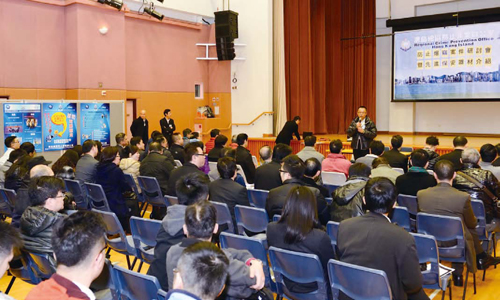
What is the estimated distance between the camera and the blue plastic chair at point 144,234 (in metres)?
3.86

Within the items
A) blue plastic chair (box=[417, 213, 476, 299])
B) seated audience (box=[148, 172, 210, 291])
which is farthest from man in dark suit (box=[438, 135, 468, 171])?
seated audience (box=[148, 172, 210, 291])

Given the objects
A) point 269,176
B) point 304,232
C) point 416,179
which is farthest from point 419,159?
point 304,232

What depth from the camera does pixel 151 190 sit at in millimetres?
6199

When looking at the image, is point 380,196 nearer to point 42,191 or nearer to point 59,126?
point 42,191

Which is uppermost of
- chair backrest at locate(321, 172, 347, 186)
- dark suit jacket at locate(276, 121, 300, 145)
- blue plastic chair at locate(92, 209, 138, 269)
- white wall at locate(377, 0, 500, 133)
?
white wall at locate(377, 0, 500, 133)

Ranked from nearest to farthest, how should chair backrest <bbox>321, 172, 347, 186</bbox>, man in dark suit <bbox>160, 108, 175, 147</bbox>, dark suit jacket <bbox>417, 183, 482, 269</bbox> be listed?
dark suit jacket <bbox>417, 183, 482, 269</bbox>, chair backrest <bbox>321, 172, 347, 186</bbox>, man in dark suit <bbox>160, 108, 175, 147</bbox>

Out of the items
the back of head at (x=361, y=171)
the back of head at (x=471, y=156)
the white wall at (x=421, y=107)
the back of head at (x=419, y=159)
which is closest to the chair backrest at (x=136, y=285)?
the back of head at (x=361, y=171)

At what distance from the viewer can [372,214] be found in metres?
2.95

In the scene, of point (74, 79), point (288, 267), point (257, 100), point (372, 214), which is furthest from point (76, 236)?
point (257, 100)

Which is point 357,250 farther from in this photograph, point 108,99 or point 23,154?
point 108,99

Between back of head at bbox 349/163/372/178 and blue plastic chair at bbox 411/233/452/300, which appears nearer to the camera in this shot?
blue plastic chair at bbox 411/233/452/300

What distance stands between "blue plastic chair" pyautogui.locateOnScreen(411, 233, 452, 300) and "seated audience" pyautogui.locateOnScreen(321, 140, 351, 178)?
10.9ft

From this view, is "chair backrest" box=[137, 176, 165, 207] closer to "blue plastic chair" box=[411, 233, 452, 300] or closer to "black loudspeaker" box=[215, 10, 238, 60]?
"blue plastic chair" box=[411, 233, 452, 300]

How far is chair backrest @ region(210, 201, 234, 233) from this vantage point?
4402 millimetres
